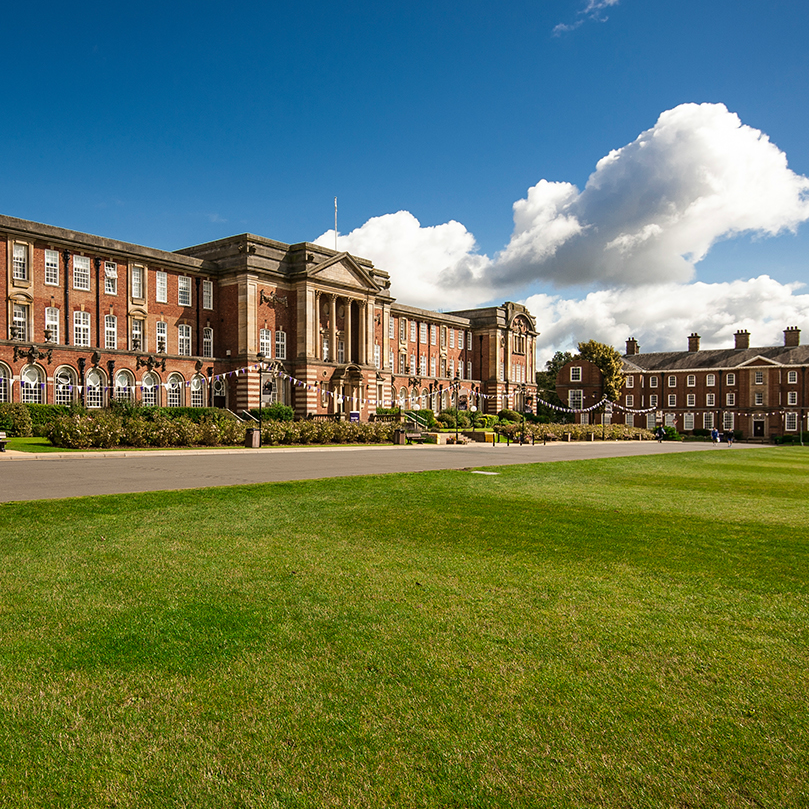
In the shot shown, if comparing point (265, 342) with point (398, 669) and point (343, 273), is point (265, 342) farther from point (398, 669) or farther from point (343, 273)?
point (398, 669)

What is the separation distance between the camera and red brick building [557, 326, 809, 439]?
3322 inches

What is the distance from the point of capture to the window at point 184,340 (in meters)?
51.3

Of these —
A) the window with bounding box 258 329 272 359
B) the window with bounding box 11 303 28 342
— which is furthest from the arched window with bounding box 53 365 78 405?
the window with bounding box 258 329 272 359

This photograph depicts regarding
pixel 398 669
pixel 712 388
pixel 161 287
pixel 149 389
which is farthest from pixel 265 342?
pixel 712 388

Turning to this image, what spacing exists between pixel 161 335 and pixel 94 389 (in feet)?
24.3

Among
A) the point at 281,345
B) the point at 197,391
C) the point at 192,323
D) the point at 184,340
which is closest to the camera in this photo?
the point at 197,391

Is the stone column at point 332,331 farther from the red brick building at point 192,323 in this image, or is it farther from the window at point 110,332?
the window at point 110,332

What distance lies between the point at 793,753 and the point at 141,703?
3924 millimetres

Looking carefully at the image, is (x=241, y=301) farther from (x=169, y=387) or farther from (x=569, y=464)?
(x=569, y=464)

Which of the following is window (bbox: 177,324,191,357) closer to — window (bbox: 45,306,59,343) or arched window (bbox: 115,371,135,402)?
arched window (bbox: 115,371,135,402)

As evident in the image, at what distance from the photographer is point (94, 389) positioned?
44625 millimetres

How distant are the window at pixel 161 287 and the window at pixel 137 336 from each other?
2.58 meters

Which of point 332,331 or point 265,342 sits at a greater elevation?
point 332,331

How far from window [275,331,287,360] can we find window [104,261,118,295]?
13383 mm
